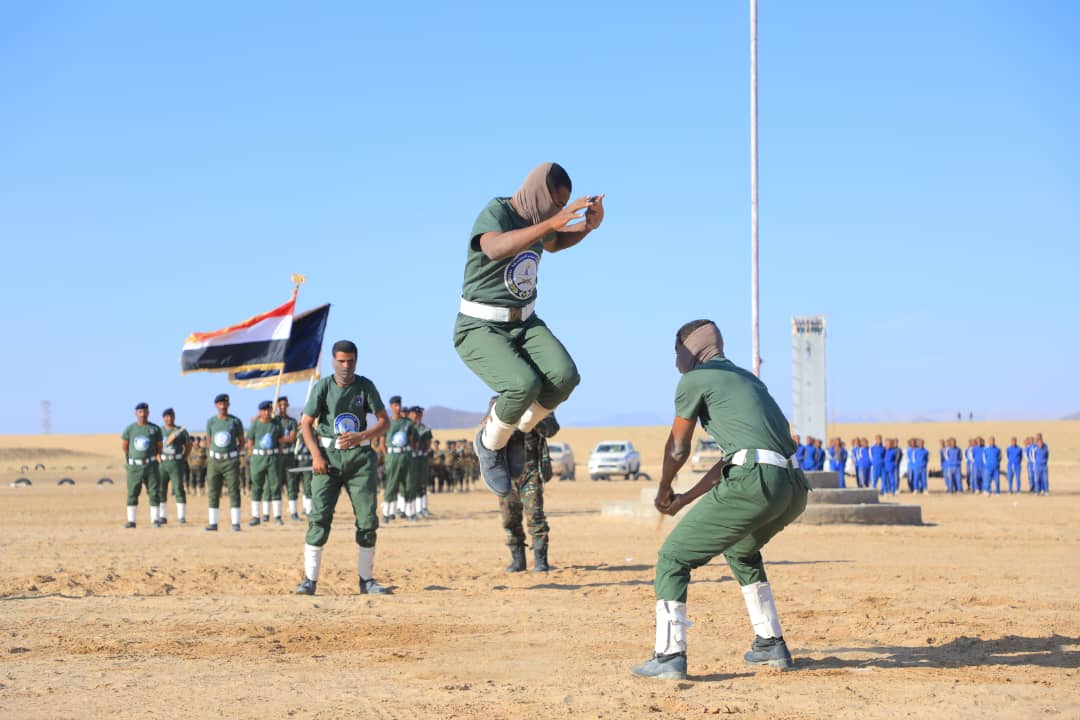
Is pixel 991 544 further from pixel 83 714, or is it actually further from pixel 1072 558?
pixel 83 714

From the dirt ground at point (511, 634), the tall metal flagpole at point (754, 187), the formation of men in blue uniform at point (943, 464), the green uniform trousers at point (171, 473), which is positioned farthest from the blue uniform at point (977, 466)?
the green uniform trousers at point (171, 473)

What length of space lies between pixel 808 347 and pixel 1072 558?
82.6 ft

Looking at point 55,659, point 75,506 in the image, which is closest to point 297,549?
point 55,659

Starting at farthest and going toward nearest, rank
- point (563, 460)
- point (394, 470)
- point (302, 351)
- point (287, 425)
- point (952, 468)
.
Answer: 1. point (563, 460)
2. point (952, 468)
3. point (302, 351)
4. point (394, 470)
5. point (287, 425)

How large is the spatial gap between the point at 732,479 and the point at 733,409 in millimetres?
385

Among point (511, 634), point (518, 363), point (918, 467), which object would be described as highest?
point (518, 363)

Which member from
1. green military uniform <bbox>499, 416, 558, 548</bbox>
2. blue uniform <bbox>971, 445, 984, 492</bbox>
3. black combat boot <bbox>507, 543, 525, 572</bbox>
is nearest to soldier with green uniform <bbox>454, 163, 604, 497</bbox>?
green military uniform <bbox>499, 416, 558, 548</bbox>

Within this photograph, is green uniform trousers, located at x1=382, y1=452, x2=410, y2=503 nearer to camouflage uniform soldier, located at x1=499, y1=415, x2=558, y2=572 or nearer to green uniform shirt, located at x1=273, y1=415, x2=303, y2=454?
green uniform shirt, located at x1=273, y1=415, x2=303, y2=454

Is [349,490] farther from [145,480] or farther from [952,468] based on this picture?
[952,468]

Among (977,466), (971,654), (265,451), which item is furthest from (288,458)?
(977,466)

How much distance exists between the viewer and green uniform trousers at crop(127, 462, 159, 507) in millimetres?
20406

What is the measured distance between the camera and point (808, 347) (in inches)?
1551

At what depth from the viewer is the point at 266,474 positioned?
22.4 meters

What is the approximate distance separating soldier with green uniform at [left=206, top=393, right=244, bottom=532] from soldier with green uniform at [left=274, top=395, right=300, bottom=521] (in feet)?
3.71
